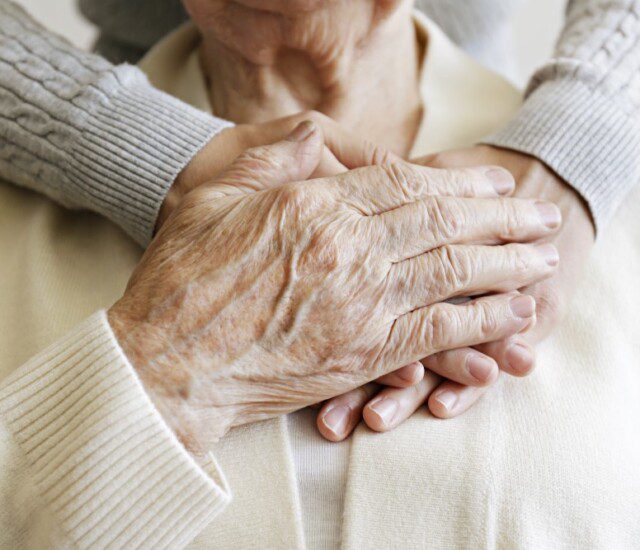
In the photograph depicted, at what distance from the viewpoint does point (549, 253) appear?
0.81 m

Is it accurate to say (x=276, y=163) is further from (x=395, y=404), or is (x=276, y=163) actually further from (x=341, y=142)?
(x=395, y=404)

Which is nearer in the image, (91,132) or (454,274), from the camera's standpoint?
(454,274)

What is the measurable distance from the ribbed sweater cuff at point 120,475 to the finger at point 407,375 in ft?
0.64

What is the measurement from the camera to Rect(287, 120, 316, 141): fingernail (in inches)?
31.7

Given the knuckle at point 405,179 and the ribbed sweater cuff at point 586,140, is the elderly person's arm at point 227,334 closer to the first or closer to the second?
the knuckle at point 405,179

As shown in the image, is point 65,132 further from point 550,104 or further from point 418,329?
point 550,104

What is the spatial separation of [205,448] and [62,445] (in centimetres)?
12

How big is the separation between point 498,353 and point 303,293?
212 mm

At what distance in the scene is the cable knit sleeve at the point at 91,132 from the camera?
848 mm

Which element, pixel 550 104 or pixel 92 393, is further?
pixel 550 104

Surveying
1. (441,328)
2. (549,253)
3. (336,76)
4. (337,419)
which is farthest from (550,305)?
(336,76)

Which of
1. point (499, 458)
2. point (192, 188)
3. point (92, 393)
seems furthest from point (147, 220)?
point (499, 458)

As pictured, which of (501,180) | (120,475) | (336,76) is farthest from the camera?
(336,76)

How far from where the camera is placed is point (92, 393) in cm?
Result: 66
